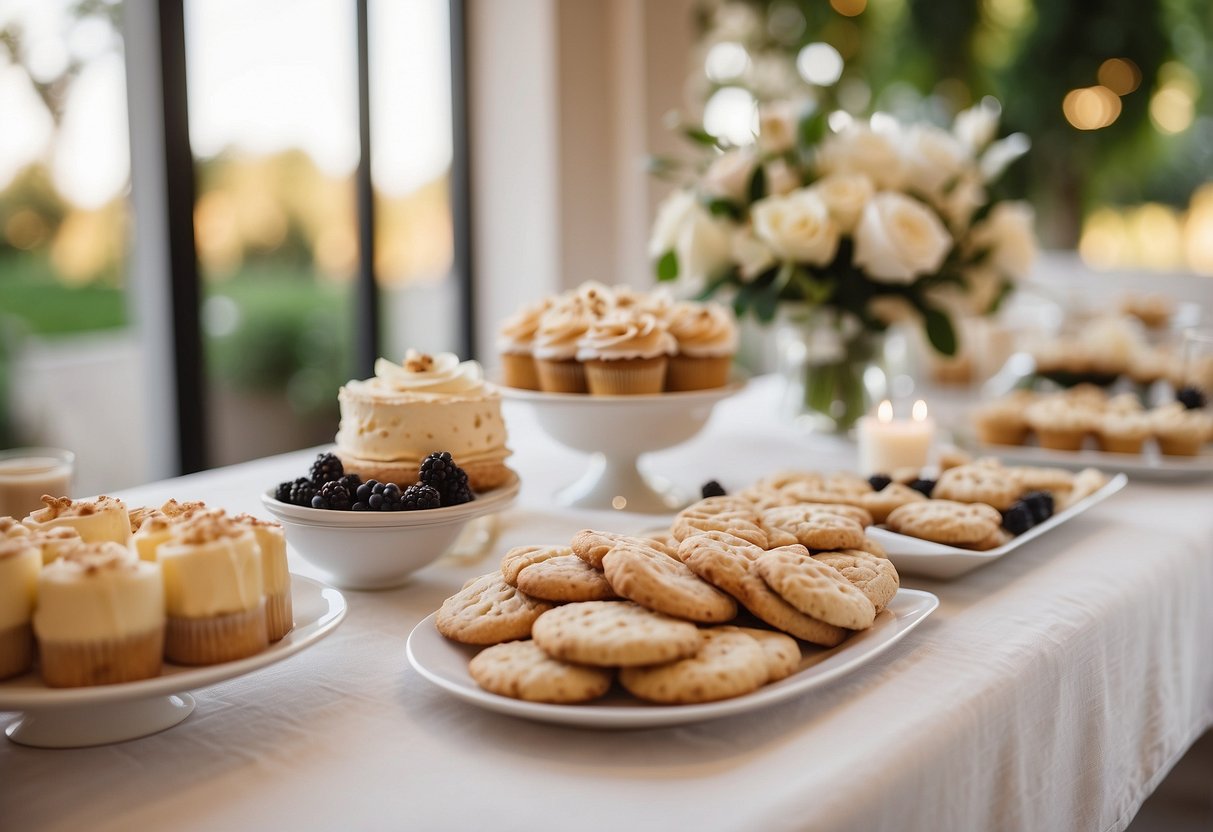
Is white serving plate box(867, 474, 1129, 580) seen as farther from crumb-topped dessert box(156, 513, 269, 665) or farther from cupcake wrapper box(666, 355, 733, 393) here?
crumb-topped dessert box(156, 513, 269, 665)

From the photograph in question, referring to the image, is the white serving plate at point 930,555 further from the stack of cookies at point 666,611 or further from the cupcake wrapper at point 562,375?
the cupcake wrapper at point 562,375

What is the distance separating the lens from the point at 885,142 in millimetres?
1827

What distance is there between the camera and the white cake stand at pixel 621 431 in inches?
55.1

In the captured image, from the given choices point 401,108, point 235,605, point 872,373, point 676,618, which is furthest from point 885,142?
point 401,108

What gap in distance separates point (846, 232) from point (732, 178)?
207 mm

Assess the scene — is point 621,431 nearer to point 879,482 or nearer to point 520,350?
point 520,350

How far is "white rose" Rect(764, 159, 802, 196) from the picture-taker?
1806 millimetres

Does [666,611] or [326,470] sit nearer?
[666,611]

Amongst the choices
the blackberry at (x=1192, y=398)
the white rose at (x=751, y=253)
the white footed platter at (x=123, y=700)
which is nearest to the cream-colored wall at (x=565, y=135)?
the white rose at (x=751, y=253)

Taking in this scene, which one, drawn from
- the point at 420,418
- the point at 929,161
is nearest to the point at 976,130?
the point at 929,161

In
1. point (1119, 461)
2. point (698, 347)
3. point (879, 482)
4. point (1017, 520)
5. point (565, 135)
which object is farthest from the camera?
point (565, 135)

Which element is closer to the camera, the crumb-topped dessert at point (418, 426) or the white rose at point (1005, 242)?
the crumb-topped dessert at point (418, 426)

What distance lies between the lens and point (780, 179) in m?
1.81

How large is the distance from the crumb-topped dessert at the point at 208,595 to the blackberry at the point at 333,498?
0.87 feet
